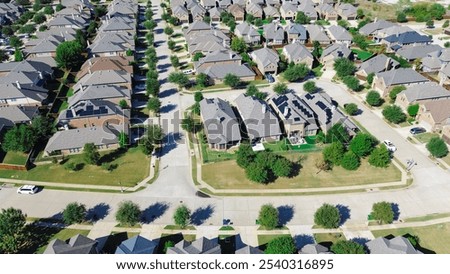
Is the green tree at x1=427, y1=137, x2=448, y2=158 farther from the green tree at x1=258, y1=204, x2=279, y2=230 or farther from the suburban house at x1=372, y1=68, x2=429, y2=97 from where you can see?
the green tree at x1=258, y1=204, x2=279, y2=230

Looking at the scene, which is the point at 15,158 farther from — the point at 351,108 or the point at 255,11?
the point at 255,11

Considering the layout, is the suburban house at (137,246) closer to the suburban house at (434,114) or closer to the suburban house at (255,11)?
the suburban house at (434,114)

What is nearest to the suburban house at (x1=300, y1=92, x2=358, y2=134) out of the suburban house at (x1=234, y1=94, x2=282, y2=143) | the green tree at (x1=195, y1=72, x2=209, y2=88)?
the suburban house at (x1=234, y1=94, x2=282, y2=143)

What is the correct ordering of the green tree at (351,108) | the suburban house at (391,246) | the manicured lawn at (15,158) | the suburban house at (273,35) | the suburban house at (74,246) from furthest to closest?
the suburban house at (273,35)
the green tree at (351,108)
the manicured lawn at (15,158)
the suburban house at (74,246)
the suburban house at (391,246)

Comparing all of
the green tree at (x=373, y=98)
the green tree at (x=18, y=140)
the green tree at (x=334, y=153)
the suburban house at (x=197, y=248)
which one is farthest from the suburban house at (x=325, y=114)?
the green tree at (x=18, y=140)

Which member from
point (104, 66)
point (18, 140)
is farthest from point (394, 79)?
point (18, 140)

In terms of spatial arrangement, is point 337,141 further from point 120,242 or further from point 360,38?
point 360,38
